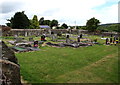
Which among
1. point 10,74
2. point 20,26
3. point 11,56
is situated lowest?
point 10,74

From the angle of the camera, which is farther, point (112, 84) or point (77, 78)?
point (77, 78)

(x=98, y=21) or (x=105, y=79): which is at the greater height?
(x=98, y=21)

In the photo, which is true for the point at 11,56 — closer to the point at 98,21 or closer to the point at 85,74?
the point at 85,74

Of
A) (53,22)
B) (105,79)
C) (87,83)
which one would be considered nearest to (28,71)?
(87,83)

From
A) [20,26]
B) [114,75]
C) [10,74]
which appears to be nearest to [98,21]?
[20,26]

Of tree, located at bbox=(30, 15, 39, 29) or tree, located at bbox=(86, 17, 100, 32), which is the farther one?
tree, located at bbox=(30, 15, 39, 29)

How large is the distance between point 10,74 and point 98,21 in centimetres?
5535

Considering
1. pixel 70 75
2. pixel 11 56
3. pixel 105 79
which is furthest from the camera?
pixel 70 75

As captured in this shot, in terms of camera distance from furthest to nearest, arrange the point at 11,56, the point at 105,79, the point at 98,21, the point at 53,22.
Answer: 1. the point at 53,22
2. the point at 98,21
3. the point at 105,79
4. the point at 11,56

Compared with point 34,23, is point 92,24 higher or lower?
lower

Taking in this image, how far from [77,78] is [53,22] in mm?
85497

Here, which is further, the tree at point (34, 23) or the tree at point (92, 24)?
the tree at point (34, 23)

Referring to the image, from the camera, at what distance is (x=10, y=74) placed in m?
5.69

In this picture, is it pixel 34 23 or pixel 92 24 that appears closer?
pixel 92 24
